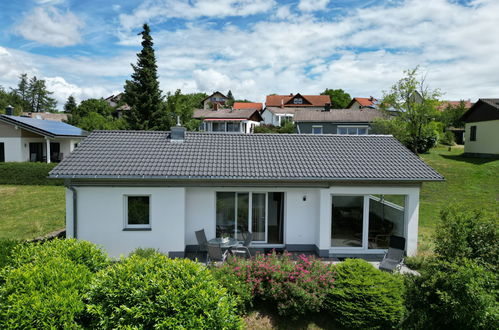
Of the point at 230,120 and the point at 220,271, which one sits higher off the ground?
the point at 230,120

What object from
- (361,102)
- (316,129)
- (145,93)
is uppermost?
(361,102)

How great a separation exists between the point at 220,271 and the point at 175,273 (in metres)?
2.34

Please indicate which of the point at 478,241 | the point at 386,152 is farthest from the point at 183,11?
the point at 478,241

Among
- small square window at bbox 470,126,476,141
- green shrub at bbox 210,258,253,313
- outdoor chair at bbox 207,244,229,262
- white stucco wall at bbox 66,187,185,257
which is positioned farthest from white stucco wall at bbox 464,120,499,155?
green shrub at bbox 210,258,253,313

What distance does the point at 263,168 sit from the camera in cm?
1238

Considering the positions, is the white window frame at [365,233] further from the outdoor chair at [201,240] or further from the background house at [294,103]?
the background house at [294,103]

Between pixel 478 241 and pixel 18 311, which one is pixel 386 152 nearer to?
pixel 478 241

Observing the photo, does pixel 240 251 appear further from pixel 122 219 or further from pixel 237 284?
pixel 122 219

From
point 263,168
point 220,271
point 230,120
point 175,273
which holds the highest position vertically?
point 230,120

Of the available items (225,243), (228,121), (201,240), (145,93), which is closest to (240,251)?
(225,243)

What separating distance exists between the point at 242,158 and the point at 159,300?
779 centimetres

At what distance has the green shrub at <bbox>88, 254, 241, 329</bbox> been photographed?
18.8 feet

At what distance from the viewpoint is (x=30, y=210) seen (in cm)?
1994

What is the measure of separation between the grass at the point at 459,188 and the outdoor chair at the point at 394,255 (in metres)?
4.34
